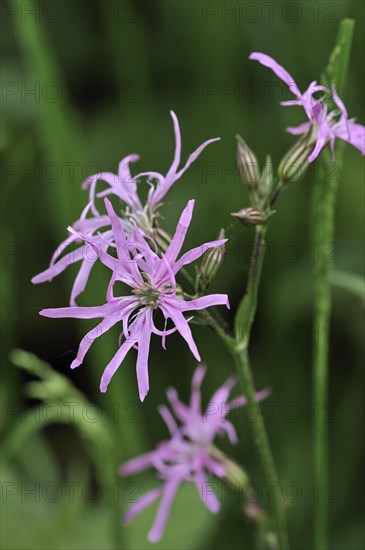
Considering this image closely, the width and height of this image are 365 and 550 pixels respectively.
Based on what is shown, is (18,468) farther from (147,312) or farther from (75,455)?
(147,312)

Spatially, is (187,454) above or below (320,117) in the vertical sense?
below

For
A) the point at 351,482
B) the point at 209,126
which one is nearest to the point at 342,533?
the point at 351,482

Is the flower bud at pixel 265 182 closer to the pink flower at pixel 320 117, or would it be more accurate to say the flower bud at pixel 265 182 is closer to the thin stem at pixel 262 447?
the pink flower at pixel 320 117

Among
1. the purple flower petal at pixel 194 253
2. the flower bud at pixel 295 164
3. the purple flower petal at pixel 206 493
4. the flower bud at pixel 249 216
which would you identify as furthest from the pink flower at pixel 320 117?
the purple flower petal at pixel 206 493

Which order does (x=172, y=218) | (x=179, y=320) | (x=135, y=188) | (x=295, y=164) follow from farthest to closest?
(x=172, y=218) → (x=135, y=188) → (x=295, y=164) → (x=179, y=320)

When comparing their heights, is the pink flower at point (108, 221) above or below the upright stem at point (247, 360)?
above

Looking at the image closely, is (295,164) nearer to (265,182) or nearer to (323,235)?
(265,182)

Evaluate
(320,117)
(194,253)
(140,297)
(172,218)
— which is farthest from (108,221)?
(172,218)
